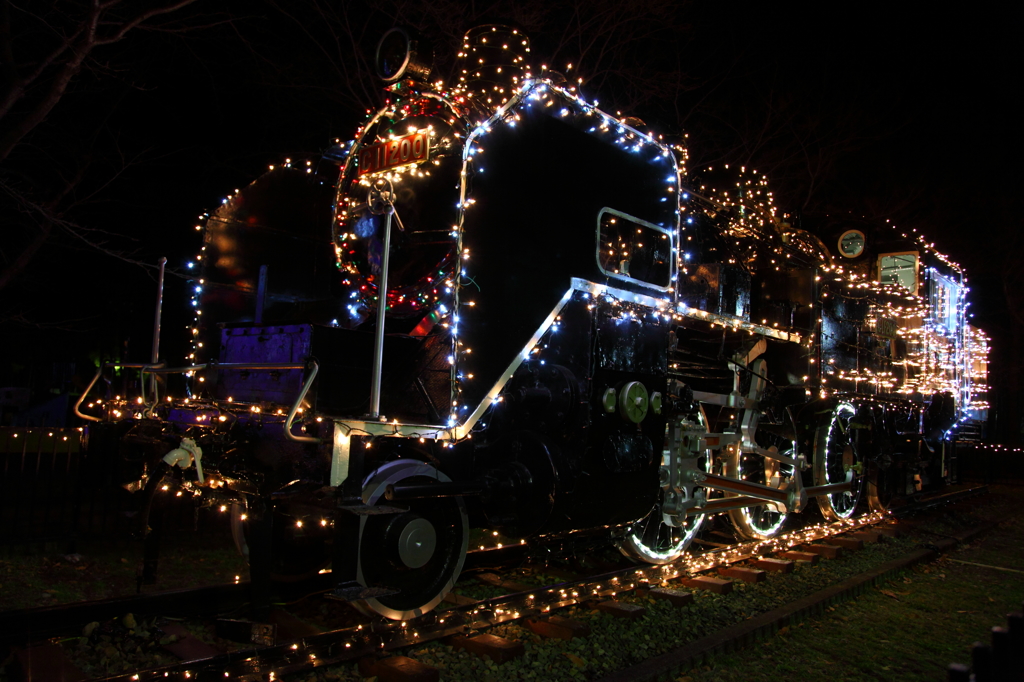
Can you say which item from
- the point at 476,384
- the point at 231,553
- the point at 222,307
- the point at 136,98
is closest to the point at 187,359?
the point at 222,307

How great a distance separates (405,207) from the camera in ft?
16.5

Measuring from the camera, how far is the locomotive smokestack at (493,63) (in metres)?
5.03

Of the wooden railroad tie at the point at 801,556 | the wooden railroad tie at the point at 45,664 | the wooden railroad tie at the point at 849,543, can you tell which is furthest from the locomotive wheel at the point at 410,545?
the wooden railroad tie at the point at 849,543

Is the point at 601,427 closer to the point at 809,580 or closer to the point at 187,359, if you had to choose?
the point at 809,580

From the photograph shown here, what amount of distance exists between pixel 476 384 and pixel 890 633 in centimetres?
349

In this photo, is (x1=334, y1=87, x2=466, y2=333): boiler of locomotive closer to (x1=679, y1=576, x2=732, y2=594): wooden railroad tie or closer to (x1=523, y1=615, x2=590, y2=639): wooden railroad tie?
(x1=523, y1=615, x2=590, y2=639): wooden railroad tie

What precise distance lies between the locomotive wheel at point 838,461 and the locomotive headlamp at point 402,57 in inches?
234

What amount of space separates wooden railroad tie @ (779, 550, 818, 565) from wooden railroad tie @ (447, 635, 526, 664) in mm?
3887

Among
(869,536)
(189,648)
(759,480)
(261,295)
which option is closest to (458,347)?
(189,648)

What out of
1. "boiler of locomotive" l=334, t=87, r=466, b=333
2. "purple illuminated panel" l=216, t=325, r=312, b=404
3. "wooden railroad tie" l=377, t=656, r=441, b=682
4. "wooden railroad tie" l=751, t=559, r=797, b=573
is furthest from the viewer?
"wooden railroad tie" l=751, t=559, r=797, b=573

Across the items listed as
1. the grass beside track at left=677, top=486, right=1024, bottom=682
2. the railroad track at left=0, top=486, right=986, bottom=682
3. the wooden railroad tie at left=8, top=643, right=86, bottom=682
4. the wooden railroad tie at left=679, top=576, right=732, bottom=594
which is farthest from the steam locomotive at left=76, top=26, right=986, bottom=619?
the grass beside track at left=677, top=486, right=1024, bottom=682

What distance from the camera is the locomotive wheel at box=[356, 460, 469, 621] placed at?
4.22m

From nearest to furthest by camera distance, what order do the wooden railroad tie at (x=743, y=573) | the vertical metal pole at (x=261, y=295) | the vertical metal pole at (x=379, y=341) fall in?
the vertical metal pole at (x=379, y=341) → the vertical metal pole at (x=261, y=295) → the wooden railroad tie at (x=743, y=573)

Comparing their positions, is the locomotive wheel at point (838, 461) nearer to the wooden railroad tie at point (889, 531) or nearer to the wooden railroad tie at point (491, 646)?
the wooden railroad tie at point (889, 531)
